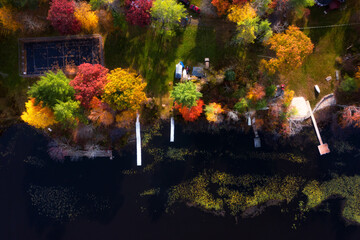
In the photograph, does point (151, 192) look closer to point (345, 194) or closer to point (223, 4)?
point (223, 4)

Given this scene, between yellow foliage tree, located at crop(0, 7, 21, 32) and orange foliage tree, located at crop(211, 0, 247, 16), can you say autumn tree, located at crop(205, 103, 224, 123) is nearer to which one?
orange foliage tree, located at crop(211, 0, 247, 16)

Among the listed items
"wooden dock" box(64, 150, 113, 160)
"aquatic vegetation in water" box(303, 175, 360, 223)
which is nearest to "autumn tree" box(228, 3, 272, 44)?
"aquatic vegetation in water" box(303, 175, 360, 223)

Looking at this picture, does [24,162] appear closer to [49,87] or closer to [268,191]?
[49,87]

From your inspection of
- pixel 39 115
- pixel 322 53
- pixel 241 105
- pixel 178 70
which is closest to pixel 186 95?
pixel 178 70

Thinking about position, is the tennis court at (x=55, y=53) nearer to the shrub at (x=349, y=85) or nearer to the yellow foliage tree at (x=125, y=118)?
the yellow foliage tree at (x=125, y=118)

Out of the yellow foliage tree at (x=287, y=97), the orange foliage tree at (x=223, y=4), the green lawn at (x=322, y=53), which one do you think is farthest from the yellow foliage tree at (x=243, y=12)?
the yellow foliage tree at (x=287, y=97)

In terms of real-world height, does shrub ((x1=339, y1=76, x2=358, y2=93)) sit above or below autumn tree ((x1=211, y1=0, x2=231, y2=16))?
below
